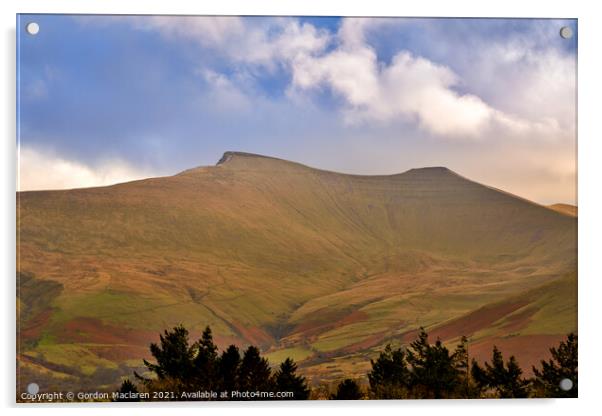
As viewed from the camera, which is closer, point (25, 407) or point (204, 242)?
point (25, 407)

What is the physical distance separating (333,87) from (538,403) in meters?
3.14

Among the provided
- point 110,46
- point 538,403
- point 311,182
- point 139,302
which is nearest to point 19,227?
point 139,302

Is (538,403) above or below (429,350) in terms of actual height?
below

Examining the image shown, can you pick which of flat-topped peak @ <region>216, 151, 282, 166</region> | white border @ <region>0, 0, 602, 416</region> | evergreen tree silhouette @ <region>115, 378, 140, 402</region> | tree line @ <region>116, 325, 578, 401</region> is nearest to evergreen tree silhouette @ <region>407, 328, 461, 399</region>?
tree line @ <region>116, 325, 578, 401</region>

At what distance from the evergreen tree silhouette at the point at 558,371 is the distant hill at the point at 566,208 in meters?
1.02

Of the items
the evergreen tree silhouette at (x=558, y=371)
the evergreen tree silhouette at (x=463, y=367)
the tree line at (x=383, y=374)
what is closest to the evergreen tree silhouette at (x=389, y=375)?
the tree line at (x=383, y=374)

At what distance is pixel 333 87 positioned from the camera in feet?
21.7

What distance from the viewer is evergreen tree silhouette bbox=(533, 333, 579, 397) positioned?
635cm

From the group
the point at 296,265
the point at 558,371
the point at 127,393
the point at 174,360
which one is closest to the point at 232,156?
the point at 296,265

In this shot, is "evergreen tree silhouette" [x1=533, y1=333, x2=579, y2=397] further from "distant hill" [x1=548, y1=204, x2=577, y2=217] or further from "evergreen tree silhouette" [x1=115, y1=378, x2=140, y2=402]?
"evergreen tree silhouette" [x1=115, y1=378, x2=140, y2=402]

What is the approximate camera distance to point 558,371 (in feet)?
21.0

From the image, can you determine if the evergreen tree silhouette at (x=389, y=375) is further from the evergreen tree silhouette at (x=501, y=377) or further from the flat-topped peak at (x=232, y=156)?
the flat-topped peak at (x=232, y=156)

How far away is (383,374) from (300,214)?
1.56 metres

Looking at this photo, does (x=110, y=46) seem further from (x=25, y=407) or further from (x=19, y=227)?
(x=25, y=407)
